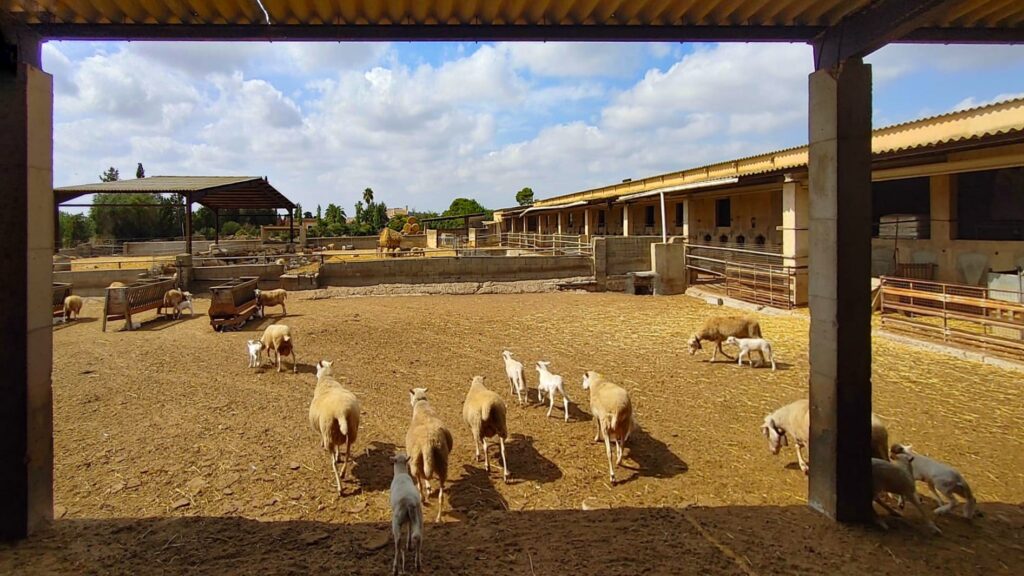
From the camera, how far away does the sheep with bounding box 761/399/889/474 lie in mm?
4965

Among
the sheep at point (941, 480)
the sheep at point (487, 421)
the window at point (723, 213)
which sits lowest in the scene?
the sheep at point (941, 480)

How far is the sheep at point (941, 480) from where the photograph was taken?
4.23 m

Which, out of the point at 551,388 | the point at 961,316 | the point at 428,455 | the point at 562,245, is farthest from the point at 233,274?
the point at 961,316

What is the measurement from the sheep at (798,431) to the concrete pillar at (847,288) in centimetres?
92

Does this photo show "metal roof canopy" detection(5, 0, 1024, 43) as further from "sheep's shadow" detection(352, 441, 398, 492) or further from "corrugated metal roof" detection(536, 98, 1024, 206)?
"corrugated metal roof" detection(536, 98, 1024, 206)

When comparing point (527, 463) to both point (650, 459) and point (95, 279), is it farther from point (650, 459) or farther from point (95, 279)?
point (95, 279)

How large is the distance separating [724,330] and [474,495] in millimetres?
6918

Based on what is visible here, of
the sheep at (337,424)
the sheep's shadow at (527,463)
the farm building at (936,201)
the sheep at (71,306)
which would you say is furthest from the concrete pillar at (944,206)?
the sheep at (71,306)

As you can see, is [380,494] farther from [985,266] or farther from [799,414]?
[985,266]

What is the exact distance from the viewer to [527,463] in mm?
5617

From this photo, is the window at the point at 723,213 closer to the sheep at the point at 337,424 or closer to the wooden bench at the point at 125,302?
the sheep at the point at 337,424

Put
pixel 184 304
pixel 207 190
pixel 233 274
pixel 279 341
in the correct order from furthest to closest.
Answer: pixel 207 190 < pixel 233 274 < pixel 184 304 < pixel 279 341

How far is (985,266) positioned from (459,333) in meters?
13.3

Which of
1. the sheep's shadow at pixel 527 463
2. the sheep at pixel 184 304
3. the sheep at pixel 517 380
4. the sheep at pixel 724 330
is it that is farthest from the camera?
the sheep at pixel 184 304
